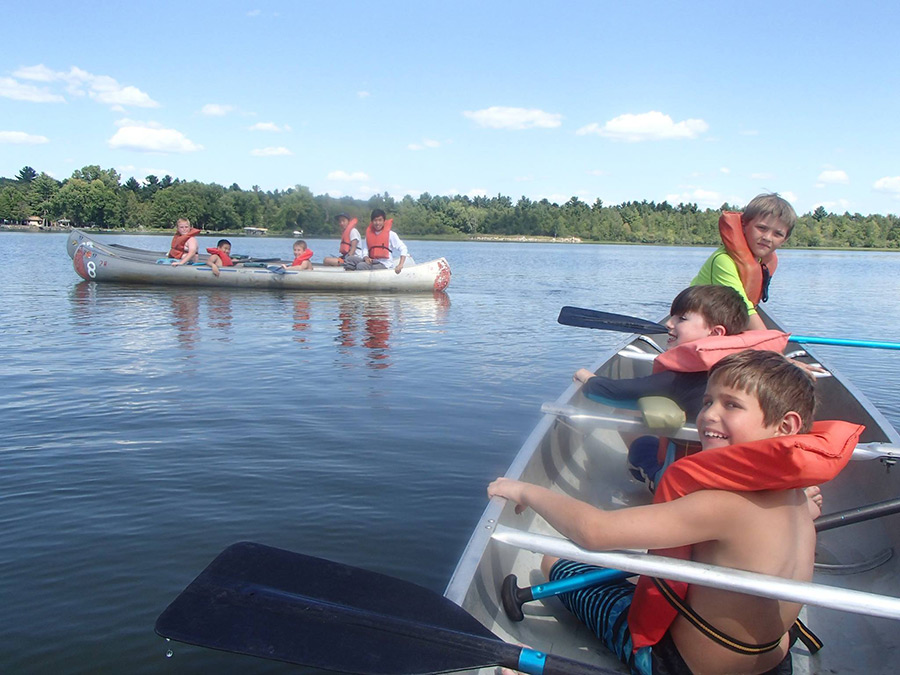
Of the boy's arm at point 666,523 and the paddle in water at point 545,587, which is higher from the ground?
the boy's arm at point 666,523

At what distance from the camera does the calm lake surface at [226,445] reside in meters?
3.32

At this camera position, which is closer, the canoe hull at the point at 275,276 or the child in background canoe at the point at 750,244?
the child in background canoe at the point at 750,244

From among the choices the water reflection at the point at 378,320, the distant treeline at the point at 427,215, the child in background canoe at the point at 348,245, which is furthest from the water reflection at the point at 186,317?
the distant treeline at the point at 427,215

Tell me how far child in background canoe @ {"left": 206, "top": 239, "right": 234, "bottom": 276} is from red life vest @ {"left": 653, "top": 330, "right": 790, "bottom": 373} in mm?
13798

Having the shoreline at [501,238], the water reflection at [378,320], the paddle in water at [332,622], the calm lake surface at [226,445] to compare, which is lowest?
the calm lake surface at [226,445]

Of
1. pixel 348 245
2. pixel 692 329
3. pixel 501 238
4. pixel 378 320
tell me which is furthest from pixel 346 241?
pixel 501 238

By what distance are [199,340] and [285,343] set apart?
1097mm

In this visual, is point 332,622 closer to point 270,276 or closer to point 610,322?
point 610,322

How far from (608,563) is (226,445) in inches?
150

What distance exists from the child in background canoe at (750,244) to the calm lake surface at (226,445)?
1.95 m

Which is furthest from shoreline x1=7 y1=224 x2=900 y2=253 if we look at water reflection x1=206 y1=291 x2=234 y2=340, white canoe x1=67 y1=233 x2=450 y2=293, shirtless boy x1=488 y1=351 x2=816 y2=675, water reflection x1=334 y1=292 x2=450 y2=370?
shirtless boy x1=488 y1=351 x2=816 y2=675

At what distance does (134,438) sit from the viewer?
5.30 m

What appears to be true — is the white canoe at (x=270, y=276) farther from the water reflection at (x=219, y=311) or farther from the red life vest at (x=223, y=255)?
the water reflection at (x=219, y=311)

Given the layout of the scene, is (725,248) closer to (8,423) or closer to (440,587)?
(440,587)
